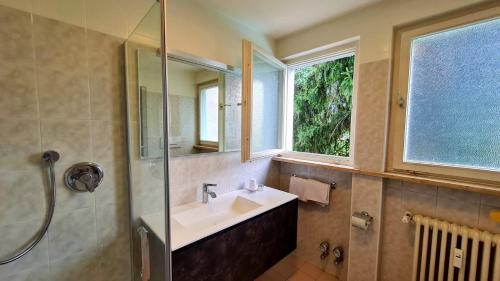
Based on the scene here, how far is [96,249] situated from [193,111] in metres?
0.97

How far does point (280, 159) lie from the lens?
198 cm

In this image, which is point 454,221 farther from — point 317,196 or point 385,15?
point 385,15

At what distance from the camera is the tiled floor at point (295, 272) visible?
1.78 metres

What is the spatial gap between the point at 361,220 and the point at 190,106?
59.0 inches

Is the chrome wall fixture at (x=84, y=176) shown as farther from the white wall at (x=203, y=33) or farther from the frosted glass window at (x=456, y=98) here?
the frosted glass window at (x=456, y=98)

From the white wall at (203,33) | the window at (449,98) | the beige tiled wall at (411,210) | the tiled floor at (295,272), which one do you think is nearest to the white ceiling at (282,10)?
the white wall at (203,33)

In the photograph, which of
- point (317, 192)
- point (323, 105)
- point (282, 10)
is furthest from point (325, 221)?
point (282, 10)

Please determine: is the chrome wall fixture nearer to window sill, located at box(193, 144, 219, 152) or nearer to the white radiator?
window sill, located at box(193, 144, 219, 152)

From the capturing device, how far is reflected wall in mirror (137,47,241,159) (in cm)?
99

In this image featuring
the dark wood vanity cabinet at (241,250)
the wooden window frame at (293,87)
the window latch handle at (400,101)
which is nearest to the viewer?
the dark wood vanity cabinet at (241,250)

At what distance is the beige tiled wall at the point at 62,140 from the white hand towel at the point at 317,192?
4.66 feet

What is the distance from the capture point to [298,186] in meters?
1.88

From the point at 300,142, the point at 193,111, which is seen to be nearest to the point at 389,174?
the point at 300,142

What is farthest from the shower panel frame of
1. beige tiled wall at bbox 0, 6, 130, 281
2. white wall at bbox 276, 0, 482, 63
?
white wall at bbox 276, 0, 482, 63
